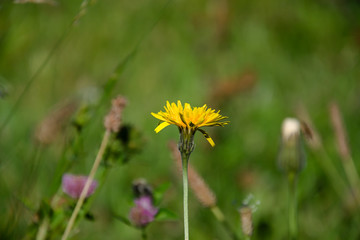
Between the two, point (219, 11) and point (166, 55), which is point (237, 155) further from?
point (166, 55)

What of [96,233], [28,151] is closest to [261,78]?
[28,151]

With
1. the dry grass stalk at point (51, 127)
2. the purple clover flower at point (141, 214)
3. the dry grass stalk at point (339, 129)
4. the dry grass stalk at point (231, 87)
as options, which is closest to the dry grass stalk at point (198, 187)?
the purple clover flower at point (141, 214)

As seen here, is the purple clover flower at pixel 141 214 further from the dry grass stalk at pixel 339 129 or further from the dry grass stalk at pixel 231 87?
the dry grass stalk at pixel 231 87

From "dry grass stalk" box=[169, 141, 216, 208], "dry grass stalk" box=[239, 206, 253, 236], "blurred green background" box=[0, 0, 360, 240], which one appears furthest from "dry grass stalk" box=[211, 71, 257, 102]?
"dry grass stalk" box=[239, 206, 253, 236]

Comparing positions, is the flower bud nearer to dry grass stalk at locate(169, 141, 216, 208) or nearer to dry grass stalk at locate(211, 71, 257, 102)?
dry grass stalk at locate(169, 141, 216, 208)

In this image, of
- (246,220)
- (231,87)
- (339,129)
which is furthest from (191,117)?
(231,87)

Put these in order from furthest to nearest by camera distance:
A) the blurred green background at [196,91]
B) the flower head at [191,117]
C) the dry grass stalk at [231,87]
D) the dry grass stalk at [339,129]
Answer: the dry grass stalk at [231,87] → the blurred green background at [196,91] → the dry grass stalk at [339,129] → the flower head at [191,117]
